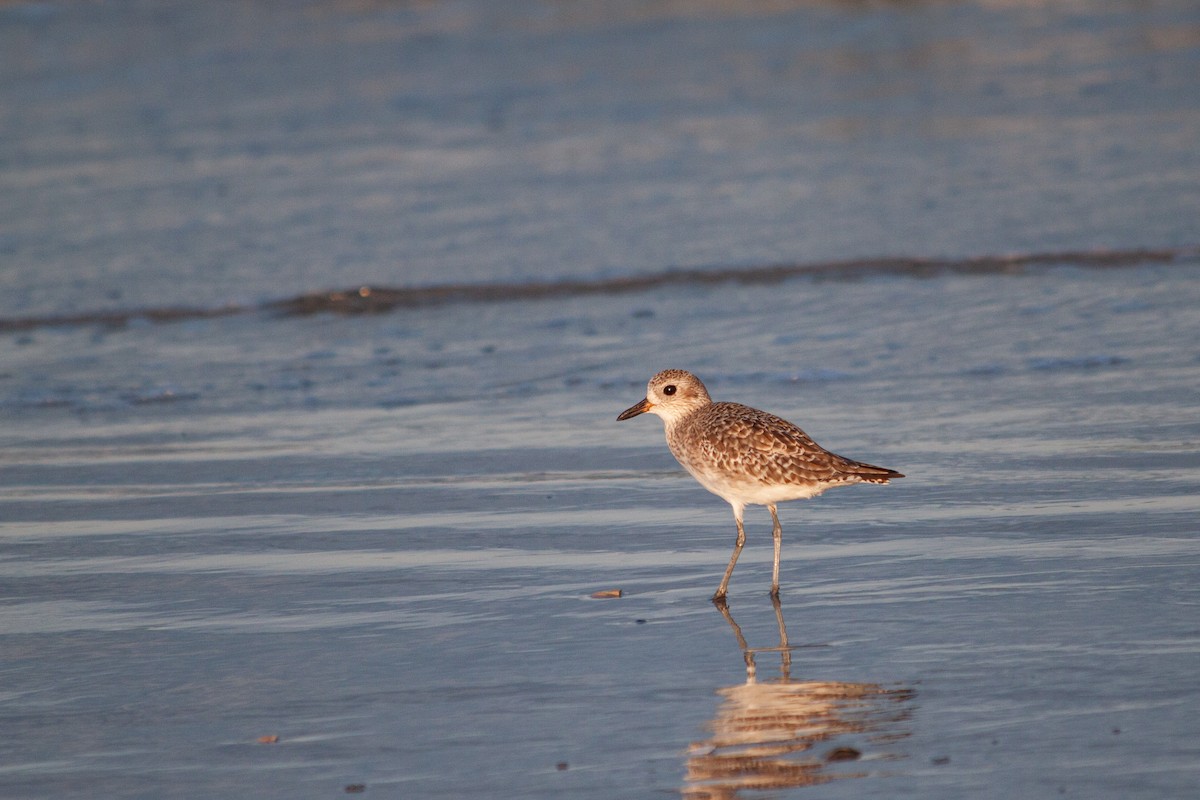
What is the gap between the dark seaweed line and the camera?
12.6m

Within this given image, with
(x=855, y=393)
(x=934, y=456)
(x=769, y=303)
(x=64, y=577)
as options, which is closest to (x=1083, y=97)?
(x=769, y=303)

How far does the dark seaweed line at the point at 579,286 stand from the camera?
1263 centimetres

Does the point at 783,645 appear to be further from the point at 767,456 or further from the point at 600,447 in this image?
the point at 600,447

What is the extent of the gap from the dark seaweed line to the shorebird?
639 centimetres

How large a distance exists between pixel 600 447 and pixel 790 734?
154 inches

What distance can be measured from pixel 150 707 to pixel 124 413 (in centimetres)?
509

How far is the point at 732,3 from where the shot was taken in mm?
25859

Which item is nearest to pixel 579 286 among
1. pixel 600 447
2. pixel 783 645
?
pixel 600 447

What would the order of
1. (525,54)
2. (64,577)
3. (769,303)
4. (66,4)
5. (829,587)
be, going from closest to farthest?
(829,587), (64,577), (769,303), (525,54), (66,4)

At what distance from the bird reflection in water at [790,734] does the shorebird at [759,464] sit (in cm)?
110

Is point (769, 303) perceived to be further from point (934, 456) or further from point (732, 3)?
point (732, 3)

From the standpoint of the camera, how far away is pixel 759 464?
20.6 ft

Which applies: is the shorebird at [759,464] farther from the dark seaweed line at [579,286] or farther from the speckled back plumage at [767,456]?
the dark seaweed line at [579,286]

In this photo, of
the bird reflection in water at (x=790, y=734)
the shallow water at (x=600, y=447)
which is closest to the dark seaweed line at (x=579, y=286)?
the shallow water at (x=600, y=447)
